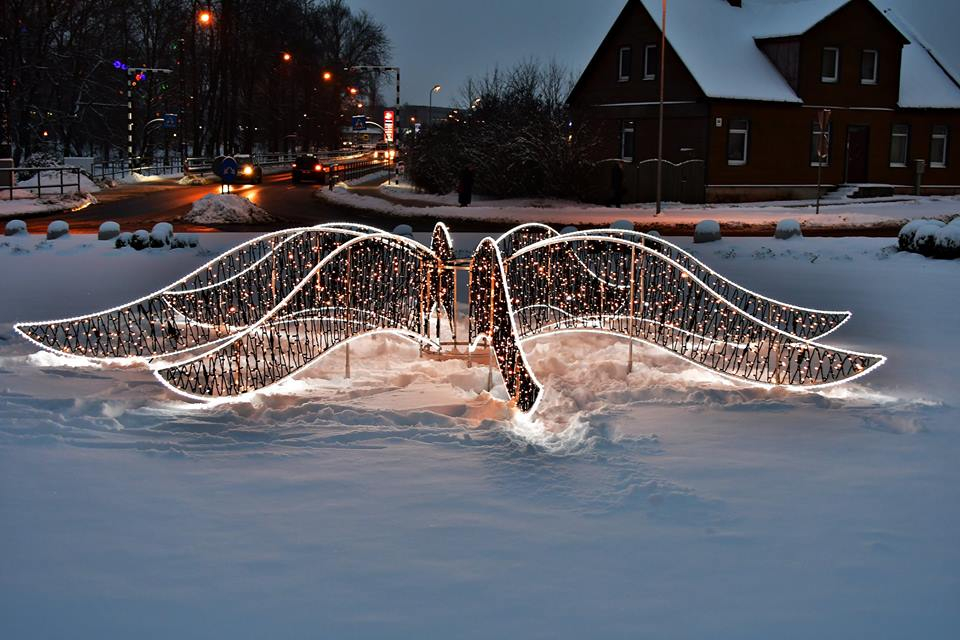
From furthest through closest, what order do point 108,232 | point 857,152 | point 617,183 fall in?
point 857,152
point 617,183
point 108,232

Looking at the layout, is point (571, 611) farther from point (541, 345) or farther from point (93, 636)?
point (541, 345)

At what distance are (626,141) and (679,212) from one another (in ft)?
28.1

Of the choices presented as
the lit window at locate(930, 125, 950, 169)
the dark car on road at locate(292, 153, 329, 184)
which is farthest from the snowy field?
the dark car on road at locate(292, 153, 329, 184)

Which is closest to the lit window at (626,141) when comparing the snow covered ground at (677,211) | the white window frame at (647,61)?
the white window frame at (647,61)

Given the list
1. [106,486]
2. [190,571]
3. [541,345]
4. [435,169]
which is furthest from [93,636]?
[435,169]

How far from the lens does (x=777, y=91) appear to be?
134ft

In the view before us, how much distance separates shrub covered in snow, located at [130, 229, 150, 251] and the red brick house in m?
22.8

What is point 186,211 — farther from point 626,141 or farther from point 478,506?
point 478,506

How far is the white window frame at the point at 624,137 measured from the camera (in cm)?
4203

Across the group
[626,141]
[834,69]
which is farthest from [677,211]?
[834,69]

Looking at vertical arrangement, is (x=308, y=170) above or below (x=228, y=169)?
above

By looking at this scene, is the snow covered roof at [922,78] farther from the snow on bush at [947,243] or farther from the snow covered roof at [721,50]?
the snow on bush at [947,243]

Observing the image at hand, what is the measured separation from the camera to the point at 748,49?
4238cm

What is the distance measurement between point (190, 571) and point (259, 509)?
96 cm
